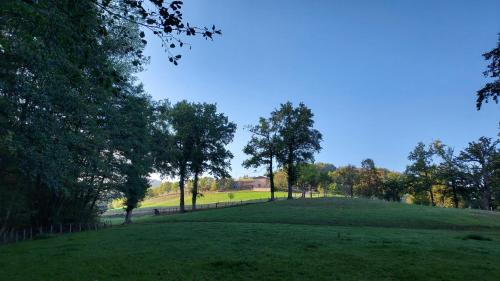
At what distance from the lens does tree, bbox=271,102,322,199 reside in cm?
7025

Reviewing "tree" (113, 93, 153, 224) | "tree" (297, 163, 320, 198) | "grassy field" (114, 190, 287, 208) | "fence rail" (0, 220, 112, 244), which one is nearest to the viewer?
"fence rail" (0, 220, 112, 244)

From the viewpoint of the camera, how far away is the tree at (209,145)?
→ 2682 inches

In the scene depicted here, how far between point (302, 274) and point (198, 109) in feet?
206

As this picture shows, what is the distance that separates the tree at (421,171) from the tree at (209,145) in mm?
51617

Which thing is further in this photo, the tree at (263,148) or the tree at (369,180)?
the tree at (369,180)

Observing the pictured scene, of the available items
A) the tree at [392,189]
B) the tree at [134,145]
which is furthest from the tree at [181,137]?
the tree at [392,189]

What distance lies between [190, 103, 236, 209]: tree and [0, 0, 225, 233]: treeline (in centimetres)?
1511

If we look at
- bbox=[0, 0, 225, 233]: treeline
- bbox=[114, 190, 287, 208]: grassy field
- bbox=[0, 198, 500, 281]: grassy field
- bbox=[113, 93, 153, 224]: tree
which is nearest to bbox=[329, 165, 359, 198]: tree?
bbox=[114, 190, 287, 208]: grassy field

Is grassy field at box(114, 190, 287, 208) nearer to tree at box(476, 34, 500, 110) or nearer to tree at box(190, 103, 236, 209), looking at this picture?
tree at box(190, 103, 236, 209)

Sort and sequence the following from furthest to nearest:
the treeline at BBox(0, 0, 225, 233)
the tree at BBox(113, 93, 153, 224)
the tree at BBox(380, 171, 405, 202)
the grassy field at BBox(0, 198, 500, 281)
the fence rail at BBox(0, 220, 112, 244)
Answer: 1. the tree at BBox(380, 171, 405, 202)
2. the tree at BBox(113, 93, 153, 224)
3. the fence rail at BBox(0, 220, 112, 244)
4. the grassy field at BBox(0, 198, 500, 281)
5. the treeline at BBox(0, 0, 225, 233)

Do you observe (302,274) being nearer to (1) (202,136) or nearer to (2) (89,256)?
(2) (89,256)

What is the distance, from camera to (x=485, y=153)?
78.4 meters

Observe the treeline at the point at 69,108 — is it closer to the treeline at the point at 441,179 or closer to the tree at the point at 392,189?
the treeline at the point at 441,179

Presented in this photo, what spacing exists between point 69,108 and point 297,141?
54.3 metres
